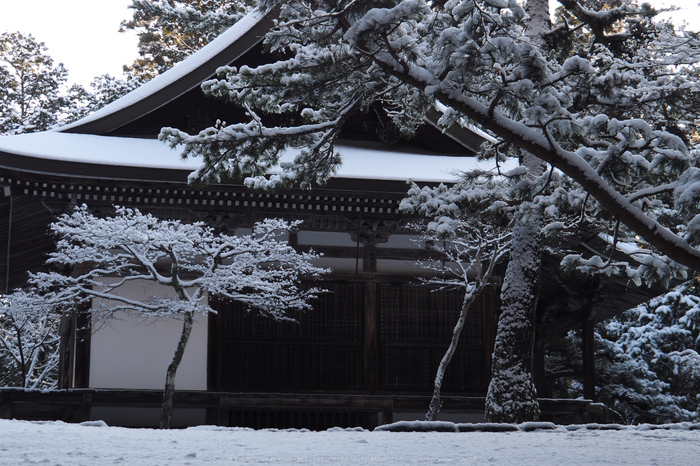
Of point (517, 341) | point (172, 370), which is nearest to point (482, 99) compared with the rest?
point (517, 341)

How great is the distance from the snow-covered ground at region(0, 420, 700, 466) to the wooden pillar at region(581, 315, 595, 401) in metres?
6.11

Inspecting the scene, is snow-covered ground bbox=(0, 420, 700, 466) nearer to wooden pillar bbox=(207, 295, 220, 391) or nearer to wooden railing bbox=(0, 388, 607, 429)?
wooden railing bbox=(0, 388, 607, 429)

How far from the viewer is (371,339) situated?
11016 millimetres

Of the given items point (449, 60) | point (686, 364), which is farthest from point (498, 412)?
point (686, 364)

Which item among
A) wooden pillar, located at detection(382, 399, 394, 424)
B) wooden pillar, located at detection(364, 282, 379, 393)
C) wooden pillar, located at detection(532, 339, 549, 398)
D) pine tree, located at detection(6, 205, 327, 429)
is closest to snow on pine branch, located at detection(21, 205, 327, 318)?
pine tree, located at detection(6, 205, 327, 429)

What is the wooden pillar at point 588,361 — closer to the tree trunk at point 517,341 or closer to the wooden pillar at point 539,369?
the wooden pillar at point 539,369

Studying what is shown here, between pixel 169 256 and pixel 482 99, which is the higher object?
pixel 482 99

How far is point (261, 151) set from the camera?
6.32 meters

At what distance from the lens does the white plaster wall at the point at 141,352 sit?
10539 millimetres

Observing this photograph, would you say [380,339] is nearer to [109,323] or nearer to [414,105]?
[109,323]

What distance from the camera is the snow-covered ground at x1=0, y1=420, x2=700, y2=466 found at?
165 inches

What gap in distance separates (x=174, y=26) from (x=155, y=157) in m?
15.1

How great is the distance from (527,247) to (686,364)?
1214 centimetres

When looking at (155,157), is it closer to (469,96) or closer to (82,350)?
(82,350)
